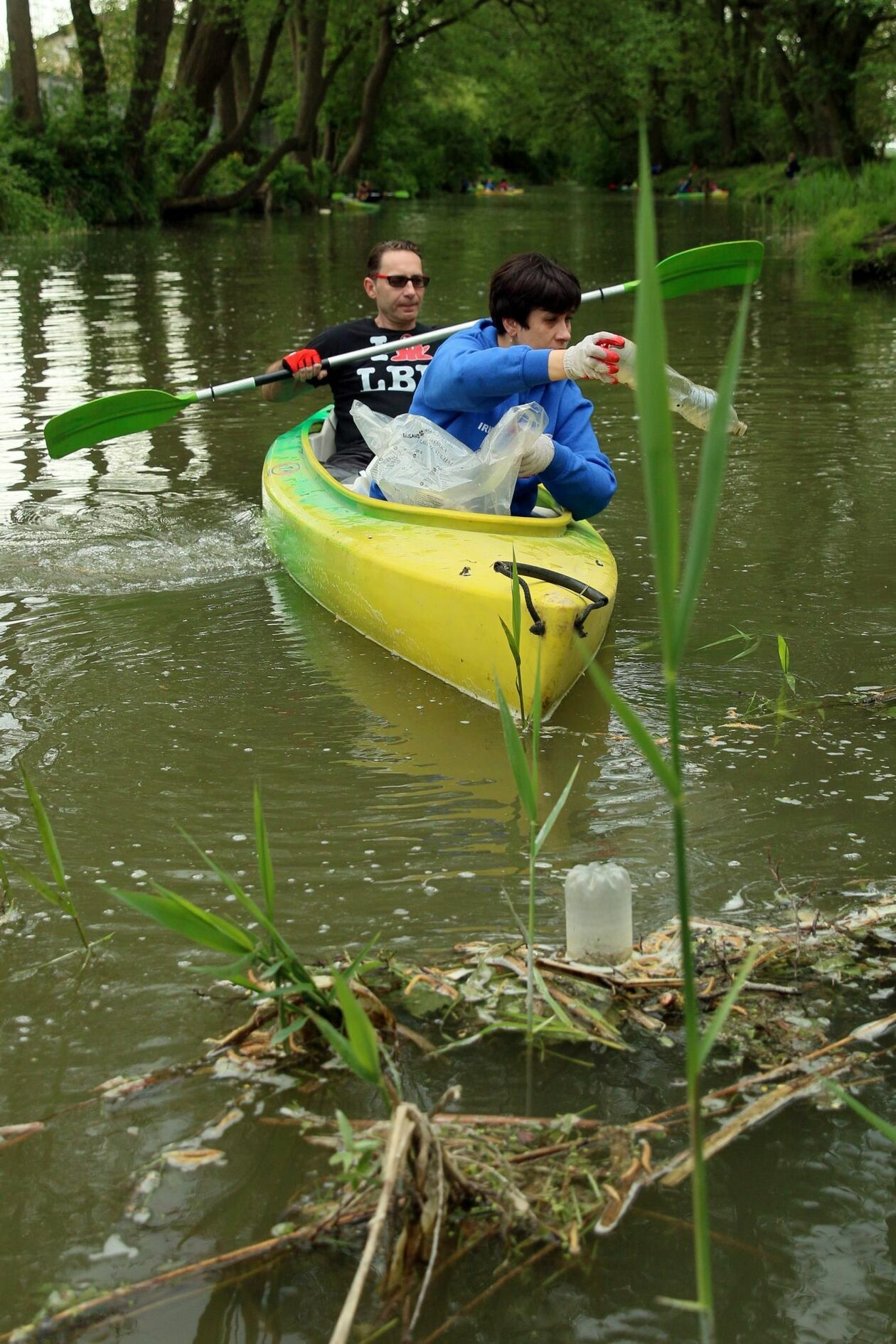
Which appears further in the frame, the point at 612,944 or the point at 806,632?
the point at 806,632

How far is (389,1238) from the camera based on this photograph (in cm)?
171

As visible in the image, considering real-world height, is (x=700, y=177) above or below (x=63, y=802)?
above

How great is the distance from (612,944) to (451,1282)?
2.44 ft

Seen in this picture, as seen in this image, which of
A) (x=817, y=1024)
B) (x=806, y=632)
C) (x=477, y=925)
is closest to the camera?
(x=817, y=1024)

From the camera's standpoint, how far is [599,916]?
2.32m

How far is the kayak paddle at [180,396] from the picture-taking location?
201 inches

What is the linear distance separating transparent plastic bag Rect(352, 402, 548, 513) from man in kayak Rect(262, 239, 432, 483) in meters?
1.16

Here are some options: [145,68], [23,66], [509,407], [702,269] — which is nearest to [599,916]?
[509,407]

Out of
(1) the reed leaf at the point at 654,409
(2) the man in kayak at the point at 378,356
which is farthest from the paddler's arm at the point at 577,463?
(1) the reed leaf at the point at 654,409

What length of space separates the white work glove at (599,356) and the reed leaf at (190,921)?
6.63ft

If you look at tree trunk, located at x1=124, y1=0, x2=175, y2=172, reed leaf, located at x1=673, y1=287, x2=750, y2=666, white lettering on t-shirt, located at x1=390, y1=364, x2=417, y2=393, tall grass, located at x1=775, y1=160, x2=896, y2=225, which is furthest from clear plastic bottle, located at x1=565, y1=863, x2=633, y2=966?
tree trunk, located at x1=124, y1=0, x2=175, y2=172

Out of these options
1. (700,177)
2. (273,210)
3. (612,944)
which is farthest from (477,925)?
(700,177)

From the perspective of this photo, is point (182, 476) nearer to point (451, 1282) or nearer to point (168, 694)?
point (168, 694)

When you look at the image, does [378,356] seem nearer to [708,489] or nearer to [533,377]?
[533,377]
